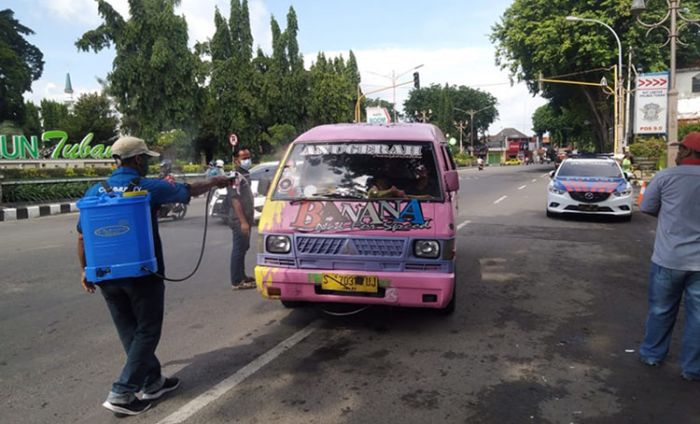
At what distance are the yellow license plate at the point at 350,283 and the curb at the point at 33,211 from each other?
14327 mm

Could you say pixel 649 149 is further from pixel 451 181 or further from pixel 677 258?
pixel 677 258

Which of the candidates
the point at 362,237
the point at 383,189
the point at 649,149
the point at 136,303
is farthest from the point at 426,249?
the point at 649,149

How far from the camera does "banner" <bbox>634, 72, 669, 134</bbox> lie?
24672 mm

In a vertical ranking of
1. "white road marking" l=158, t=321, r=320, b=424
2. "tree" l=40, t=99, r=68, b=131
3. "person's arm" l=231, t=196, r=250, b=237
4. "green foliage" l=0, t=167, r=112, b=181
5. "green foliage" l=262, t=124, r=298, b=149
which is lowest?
"white road marking" l=158, t=321, r=320, b=424

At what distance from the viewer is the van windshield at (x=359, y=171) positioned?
16.3 ft

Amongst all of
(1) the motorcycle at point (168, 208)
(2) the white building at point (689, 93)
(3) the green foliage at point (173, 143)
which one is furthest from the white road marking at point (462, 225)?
(2) the white building at point (689, 93)

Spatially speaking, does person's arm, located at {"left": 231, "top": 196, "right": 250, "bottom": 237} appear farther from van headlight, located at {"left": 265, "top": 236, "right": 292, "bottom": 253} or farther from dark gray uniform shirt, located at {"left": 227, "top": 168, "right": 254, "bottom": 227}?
van headlight, located at {"left": 265, "top": 236, "right": 292, "bottom": 253}

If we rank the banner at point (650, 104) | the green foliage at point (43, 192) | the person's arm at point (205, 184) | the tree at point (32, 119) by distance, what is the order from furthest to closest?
the tree at point (32, 119), the banner at point (650, 104), the green foliage at point (43, 192), the person's arm at point (205, 184)

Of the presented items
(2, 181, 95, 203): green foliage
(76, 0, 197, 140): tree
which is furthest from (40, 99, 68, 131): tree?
(2, 181, 95, 203): green foliage

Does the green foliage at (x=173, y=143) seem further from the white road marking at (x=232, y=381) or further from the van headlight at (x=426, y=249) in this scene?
the van headlight at (x=426, y=249)

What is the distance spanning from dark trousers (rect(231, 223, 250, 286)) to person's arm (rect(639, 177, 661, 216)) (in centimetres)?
429

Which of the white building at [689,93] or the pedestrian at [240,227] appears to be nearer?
the pedestrian at [240,227]

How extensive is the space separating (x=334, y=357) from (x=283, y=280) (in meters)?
0.83

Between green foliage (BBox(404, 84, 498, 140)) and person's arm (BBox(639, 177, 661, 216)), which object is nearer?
person's arm (BBox(639, 177, 661, 216))
